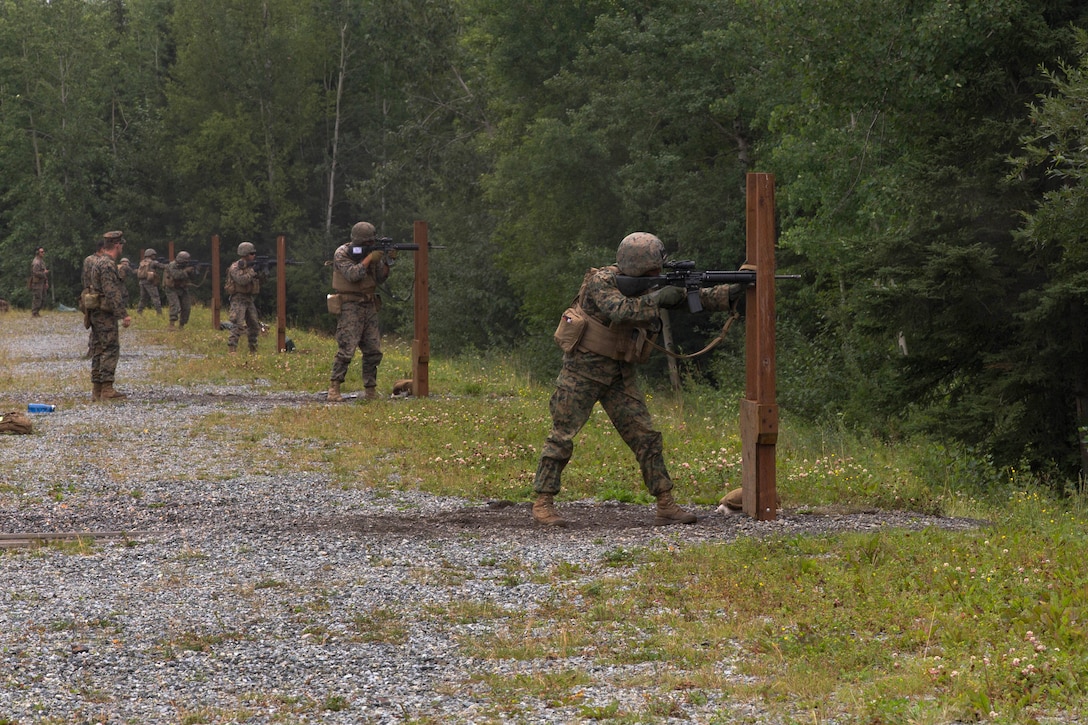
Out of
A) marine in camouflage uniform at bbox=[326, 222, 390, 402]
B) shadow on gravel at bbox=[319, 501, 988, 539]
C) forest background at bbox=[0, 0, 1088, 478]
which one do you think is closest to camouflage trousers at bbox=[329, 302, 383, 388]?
marine in camouflage uniform at bbox=[326, 222, 390, 402]

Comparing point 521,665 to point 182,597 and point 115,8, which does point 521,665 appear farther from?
point 115,8

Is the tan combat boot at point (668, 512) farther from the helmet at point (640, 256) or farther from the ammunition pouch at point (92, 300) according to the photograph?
the ammunition pouch at point (92, 300)

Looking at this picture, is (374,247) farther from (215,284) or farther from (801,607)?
(215,284)

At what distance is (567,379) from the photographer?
10133 mm

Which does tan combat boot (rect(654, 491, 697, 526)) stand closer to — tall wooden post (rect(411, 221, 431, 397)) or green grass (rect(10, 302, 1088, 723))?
green grass (rect(10, 302, 1088, 723))

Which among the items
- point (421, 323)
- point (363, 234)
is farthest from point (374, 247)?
point (421, 323)

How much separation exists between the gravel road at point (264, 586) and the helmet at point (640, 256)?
2.07 metres

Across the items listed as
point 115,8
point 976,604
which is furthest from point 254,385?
point 115,8

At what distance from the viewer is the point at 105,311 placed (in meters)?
18.9

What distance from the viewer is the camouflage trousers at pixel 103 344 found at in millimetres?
19031

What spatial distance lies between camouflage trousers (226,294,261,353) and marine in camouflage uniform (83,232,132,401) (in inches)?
298

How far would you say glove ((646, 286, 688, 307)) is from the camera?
9641mm

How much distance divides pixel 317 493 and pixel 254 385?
406 inches

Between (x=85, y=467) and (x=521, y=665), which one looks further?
(x=85, y=467)
